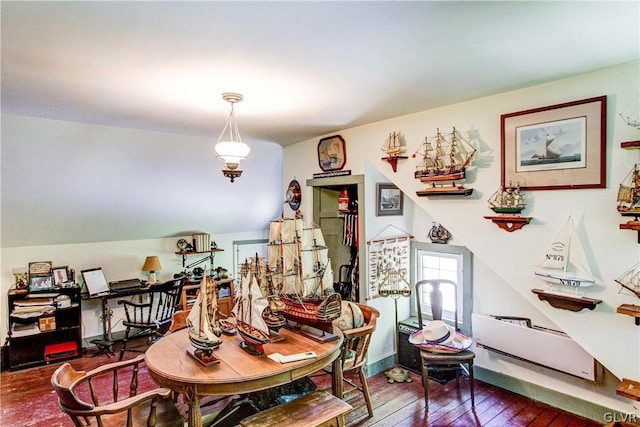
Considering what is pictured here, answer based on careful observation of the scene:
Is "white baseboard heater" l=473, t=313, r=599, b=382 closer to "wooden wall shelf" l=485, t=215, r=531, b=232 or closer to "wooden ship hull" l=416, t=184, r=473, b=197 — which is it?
"wooden wall shelf" l=485, t=215, r=531, b=232

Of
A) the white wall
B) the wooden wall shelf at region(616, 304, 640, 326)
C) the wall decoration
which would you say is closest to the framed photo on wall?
the white wall

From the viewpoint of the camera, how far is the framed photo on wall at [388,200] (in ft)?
12.9

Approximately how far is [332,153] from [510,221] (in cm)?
210

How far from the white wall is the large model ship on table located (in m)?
1.11

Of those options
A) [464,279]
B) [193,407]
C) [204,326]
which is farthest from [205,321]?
[464,279]

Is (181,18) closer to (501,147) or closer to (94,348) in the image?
(501,147)

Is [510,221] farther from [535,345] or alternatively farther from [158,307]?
[158,307]

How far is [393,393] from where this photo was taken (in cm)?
349

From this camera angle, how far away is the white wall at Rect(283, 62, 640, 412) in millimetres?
2250

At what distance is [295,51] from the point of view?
1.92 m

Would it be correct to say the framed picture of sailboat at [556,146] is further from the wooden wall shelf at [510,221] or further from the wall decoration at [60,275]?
the wall decoration at [60,275]

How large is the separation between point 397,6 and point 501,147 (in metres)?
1.71

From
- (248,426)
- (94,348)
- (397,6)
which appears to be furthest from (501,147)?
(94,348)

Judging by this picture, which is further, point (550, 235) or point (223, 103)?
point (223, 103)
